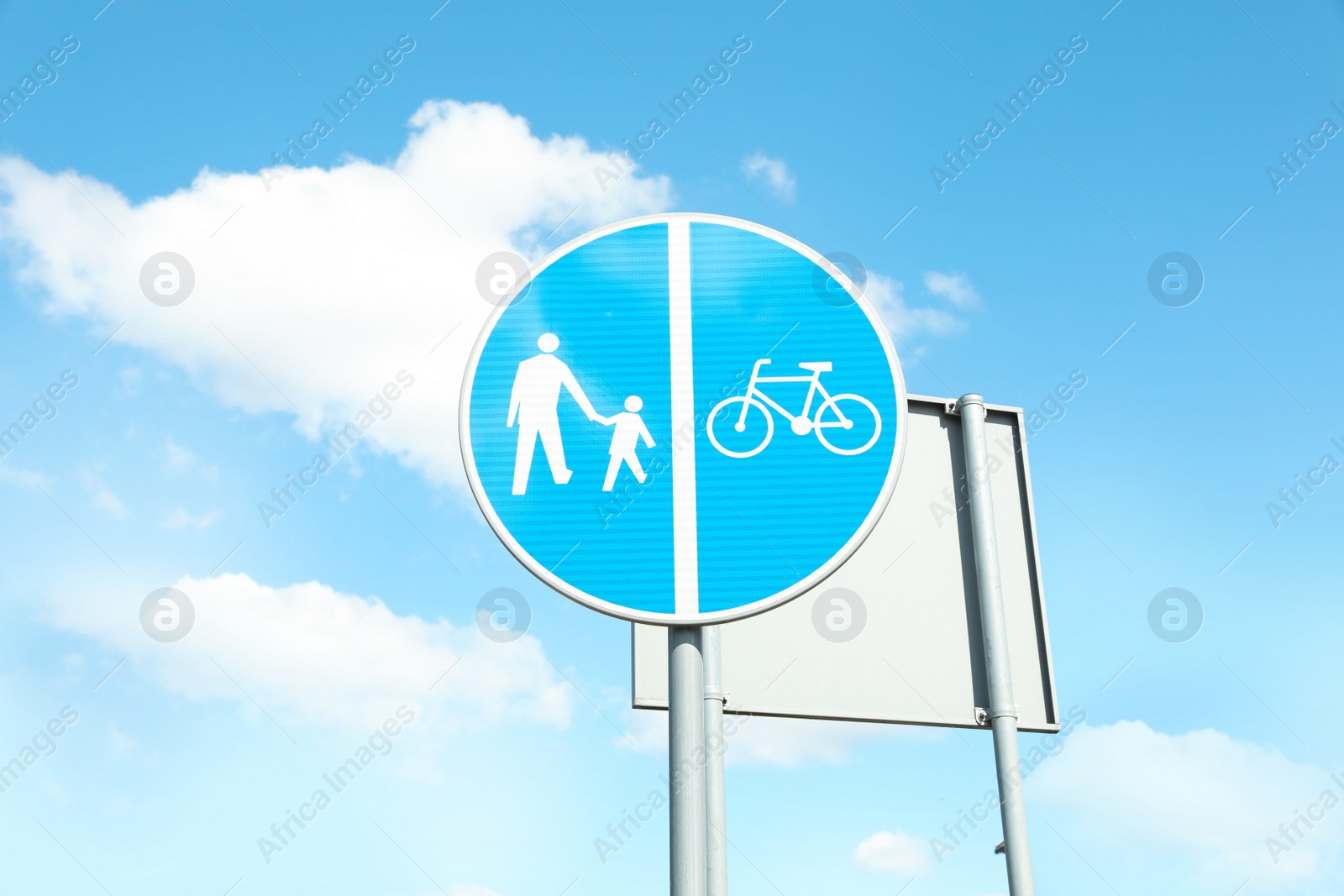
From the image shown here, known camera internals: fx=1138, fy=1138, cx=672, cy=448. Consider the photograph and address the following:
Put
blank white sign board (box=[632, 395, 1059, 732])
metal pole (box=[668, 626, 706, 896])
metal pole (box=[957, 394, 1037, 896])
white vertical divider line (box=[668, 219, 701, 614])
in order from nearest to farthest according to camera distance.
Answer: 1. metal pole (box=[668, 626, 706, 896])
2. white vertical divider line (box=[668, 219, 701, 614])
3. metal pole (box=[957, 394, 1037, 896])
4. blank white sign board (box=[632, 395, 1059, 732])

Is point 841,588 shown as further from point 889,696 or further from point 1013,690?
point 1013,690

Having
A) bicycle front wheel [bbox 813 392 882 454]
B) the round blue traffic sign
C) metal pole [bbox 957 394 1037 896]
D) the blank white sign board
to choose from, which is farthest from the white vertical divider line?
metal pole [bbox 957 394 1037 896]

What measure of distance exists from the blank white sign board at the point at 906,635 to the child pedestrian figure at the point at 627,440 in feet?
6.97

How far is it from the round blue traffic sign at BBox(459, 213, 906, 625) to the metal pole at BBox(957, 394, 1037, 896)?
2.12 meters

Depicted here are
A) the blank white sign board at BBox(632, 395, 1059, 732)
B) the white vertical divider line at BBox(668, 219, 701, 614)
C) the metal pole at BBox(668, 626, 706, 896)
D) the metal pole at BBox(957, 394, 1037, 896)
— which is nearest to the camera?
the metal pole at BBox(668, 626, 706, 896)

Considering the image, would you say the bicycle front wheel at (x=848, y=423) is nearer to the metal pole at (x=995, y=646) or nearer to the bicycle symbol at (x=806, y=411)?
the bicycle symbol at (x=806, y=411)

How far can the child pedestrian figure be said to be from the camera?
6.69 ft

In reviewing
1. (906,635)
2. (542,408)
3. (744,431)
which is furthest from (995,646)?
(542,408)

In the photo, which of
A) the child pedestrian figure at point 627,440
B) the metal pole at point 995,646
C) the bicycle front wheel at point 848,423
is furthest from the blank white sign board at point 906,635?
the child pedestrian figure at point 627,440

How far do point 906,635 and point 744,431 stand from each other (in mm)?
2400

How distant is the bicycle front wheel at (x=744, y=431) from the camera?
2.04m

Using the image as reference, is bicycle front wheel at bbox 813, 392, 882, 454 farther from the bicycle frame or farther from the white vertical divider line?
the white vertical divider line

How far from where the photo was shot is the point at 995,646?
161 inches

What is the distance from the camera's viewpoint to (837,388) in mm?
2117
